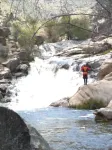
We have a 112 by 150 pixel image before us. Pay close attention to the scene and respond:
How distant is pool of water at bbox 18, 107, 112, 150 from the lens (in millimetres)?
11474

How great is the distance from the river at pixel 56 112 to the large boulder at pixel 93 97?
35.6 inches

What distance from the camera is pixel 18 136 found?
7.38 m

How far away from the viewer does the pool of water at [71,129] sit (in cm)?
1147

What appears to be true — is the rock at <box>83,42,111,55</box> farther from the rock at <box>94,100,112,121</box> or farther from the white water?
the white water

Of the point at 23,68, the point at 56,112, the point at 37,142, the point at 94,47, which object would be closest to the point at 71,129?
the point at 56,112

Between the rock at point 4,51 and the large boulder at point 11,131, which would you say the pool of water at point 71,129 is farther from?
the rock at point 4,51

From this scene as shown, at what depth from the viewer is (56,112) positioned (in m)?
20.3

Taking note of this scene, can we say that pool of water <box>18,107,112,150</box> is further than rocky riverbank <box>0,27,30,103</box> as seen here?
No

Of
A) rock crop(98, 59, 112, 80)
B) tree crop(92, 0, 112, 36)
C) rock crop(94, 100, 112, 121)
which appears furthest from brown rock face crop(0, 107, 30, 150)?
rock crop(98, 59, 112, 80)

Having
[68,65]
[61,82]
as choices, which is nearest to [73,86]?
[61,82]

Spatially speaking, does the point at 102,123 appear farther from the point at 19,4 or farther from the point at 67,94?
the point at 67,94

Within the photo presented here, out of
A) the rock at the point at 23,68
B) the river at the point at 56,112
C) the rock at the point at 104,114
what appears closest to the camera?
the river at the point at 56,112

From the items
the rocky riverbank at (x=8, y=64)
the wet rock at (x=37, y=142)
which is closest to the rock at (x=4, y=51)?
the rocky riverbank at (x=8, y=64)

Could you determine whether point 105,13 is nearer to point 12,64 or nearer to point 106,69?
point 106,69
